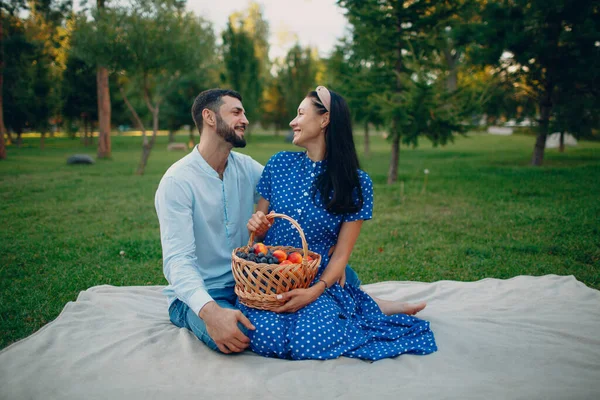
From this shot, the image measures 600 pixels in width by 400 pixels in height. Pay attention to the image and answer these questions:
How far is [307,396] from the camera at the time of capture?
256 cm

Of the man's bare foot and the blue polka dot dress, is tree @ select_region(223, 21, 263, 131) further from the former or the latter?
the man's bare foot

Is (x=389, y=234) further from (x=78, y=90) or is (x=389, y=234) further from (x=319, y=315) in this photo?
(x=78, y=90)

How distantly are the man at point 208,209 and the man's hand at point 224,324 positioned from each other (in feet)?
0.27

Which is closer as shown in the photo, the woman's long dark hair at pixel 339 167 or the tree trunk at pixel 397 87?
the woman's long dark hair at pixel 339 167

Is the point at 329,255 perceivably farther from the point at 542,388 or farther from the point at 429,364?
the point at 542,388

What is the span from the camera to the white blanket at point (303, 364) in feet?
8.52

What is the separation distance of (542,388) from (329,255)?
1.51 m

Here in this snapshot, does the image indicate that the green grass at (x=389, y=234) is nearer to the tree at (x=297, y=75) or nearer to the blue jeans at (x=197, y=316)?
the blue jeans at (x=197, y=316)

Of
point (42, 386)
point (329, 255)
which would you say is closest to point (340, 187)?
point (329, 255)

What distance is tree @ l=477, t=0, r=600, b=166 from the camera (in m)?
11.8

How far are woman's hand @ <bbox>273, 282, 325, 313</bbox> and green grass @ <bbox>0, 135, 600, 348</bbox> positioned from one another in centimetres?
218

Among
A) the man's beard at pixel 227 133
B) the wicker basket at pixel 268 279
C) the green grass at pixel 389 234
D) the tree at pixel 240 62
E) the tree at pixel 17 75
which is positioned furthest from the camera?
the tree at pixel 240 62

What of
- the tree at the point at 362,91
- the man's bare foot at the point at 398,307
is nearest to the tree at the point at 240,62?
the tree at the point at 362,91

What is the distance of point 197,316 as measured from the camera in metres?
3.16
